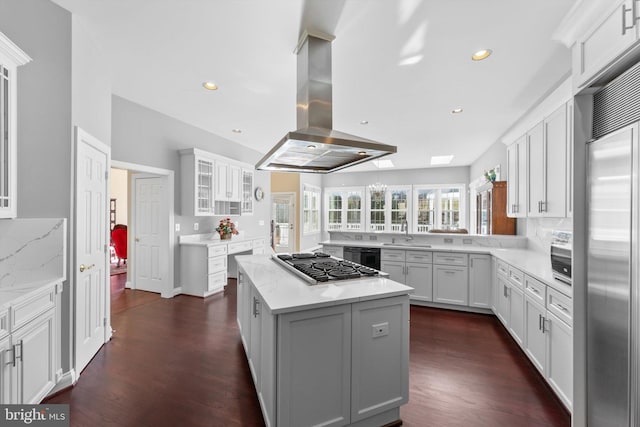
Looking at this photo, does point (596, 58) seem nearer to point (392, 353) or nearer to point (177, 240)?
point (392, 353)

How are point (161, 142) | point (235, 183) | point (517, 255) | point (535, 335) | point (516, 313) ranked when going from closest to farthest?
point (535, 335) → point (516, 313) → point (517, 255) → point (161, 142) → point (235, 183)

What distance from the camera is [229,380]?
2238 millimetres

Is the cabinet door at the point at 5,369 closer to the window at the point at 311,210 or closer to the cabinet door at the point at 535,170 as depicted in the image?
the cabinet door at the point at 535,170

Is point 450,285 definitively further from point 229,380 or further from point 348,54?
point 348,54

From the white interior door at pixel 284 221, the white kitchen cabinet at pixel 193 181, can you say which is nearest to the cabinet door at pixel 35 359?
the white kitchen cabinet at pixel 193 181

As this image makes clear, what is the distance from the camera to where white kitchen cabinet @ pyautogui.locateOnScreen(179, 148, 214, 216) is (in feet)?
14.7

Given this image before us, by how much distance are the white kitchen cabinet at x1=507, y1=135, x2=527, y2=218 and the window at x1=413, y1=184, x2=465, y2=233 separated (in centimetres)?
447

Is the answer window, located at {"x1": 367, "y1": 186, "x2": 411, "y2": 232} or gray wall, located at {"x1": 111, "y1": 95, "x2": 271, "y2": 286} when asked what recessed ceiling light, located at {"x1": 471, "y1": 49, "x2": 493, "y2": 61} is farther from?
window, located at {"x1": 367, "y1": 186, "x2": 411, "y2": 232}

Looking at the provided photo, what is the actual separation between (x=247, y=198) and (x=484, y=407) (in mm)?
5048

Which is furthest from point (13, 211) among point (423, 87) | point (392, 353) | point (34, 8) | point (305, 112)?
point (423, 87)

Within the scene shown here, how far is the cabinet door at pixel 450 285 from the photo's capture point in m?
3.79

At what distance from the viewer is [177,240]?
14.8 ft

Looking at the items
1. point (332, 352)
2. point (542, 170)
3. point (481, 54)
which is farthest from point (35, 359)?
point (542, 170)

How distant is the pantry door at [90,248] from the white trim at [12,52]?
0.54 m
